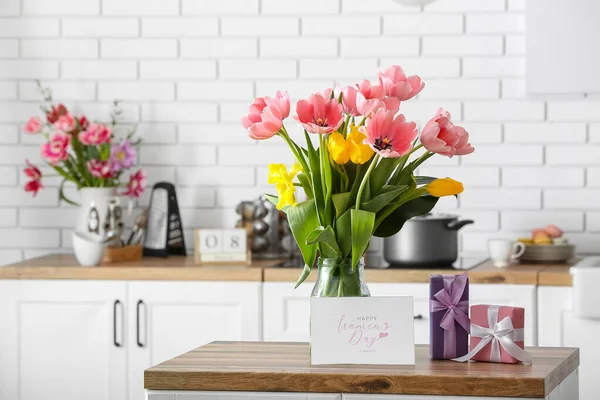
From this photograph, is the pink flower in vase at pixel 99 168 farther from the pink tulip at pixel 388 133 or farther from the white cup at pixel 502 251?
the pink tulip at pixel 388 133

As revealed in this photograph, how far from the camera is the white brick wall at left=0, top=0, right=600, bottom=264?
4258 mm

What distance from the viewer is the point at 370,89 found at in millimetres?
2070

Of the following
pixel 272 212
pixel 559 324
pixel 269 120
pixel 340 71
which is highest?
pixel 340 71

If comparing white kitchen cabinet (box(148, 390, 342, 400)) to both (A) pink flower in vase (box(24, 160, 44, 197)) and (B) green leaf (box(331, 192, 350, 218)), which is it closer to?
(B) green leaf (box(331, 192, 350, 218))

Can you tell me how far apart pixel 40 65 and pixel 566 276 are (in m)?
2.54

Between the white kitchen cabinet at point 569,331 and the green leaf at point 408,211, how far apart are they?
1579 millimetres

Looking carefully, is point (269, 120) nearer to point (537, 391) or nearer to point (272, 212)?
point (537, 391)

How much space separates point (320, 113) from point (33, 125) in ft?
8.37

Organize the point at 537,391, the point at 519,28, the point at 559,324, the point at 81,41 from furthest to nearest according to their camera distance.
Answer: the point at 81,41
the point at 519,28
the point at 559,324
the point at 537,391

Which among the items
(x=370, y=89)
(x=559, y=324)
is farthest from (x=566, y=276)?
(x=370, y=89)

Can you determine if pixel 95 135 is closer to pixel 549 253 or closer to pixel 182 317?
pixel 182 317

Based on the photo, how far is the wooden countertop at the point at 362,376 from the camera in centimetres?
197

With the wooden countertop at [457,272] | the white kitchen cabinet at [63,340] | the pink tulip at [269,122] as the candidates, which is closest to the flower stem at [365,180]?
the pink tulip at [269,122]

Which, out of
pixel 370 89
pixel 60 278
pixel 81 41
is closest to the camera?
pixel 370 89
